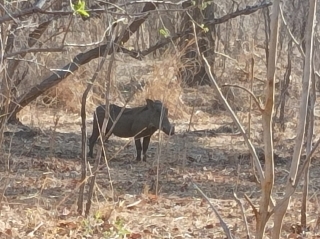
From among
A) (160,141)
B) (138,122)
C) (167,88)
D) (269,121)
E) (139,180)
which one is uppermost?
(269,121)

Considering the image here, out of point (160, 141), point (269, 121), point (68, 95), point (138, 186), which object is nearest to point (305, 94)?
point (269, 121)

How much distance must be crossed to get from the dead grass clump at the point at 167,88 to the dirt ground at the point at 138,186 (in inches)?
11.4

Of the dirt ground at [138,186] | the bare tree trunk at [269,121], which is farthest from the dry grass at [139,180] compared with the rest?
the bare tree trunk at [269,121]

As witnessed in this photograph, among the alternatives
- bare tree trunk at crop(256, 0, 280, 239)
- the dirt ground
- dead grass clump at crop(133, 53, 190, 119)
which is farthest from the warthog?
bare tree trunk at crop(256, 0, 280, 239)

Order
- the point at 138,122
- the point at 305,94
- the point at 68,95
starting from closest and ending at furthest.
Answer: the point at 305,94, the point at 138,122, the point at 68,95

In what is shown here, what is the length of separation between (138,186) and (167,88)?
4.67 meters

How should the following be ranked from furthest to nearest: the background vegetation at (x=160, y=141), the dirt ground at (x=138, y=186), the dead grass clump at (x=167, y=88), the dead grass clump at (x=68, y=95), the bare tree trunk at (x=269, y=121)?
the dead grass clump at (x=68, y=95) < the dead grass clump at (x=167, y=88) < the dirt ground at (x=138, y=186) < the background vegetation at (x=160, y=141) < the bare tree trunk at (x=269, y=121)

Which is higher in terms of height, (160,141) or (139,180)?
(160,141)

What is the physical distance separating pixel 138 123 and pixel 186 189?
247 cm

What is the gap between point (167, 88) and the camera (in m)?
12.5

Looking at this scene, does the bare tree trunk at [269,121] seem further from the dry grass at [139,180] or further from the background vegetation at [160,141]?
the dry grass at [139,180]

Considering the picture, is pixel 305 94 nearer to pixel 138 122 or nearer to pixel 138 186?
pixel 138 186

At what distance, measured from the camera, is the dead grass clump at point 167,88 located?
12.7 m

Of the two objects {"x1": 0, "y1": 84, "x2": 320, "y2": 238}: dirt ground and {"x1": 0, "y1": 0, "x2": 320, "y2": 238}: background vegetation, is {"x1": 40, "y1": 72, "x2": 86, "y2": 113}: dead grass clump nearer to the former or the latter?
{"x1": 0, "y1": 0, "x2": 320, "y2": 238}: background vegetation
